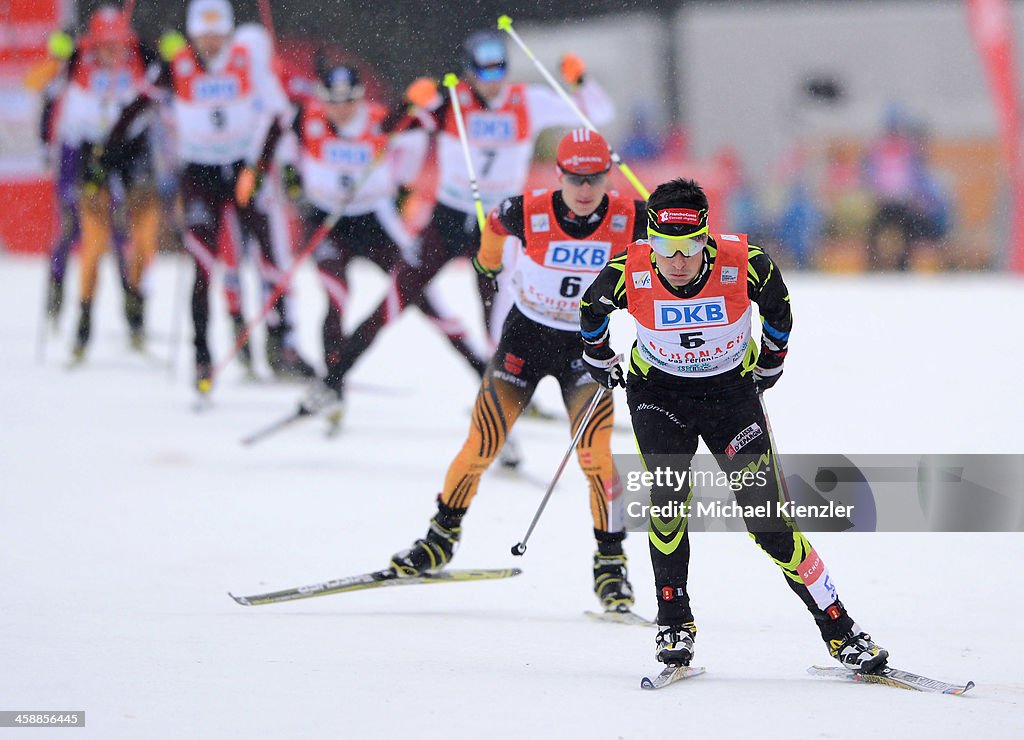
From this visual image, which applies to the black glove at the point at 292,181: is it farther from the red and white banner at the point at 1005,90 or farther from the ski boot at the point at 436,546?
the red and white banner at the point at 1005,90

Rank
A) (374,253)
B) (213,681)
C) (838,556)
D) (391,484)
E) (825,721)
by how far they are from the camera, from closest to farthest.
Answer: (825,721) < (213,681) < (838,556) < (391,484) < (374,253)

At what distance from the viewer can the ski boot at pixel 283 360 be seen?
998cm

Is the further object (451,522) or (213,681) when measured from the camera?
(451,522)

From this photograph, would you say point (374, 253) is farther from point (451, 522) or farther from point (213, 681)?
point (213, 681)

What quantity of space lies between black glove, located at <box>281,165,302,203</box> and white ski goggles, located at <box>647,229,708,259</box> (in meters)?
5.30

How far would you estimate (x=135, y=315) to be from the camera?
10.9 metres

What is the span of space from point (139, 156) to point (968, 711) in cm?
792

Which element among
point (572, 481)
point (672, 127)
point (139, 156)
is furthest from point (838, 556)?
point (672, 127)

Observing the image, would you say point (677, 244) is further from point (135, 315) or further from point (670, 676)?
point (135, 315)

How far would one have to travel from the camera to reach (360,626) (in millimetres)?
5293

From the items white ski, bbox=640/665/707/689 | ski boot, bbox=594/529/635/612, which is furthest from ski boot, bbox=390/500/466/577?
white ski, bbox=640/665/707/689

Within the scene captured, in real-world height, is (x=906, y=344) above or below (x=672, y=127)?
below

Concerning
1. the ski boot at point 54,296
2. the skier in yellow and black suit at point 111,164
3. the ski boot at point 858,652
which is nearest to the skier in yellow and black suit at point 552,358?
the ski boot at point 858,652

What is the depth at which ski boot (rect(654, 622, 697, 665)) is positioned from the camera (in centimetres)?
452
